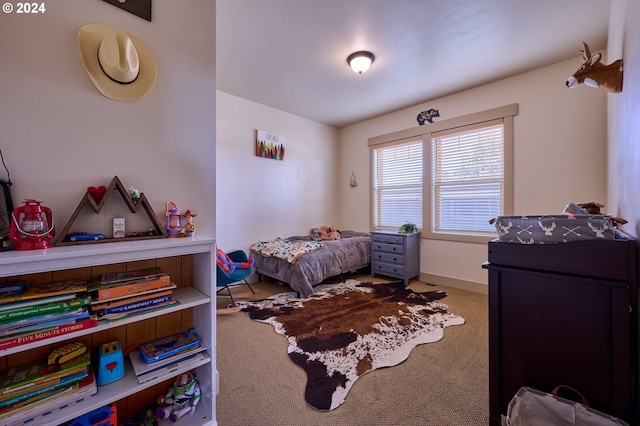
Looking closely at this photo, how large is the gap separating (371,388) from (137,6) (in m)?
2.52

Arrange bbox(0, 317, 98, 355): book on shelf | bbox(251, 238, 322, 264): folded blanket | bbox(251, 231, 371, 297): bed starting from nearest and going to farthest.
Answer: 1. bbox(0, 317, 98, 355): book on shelf
2. bbox(251, 231, 371, 297): bed
3. bbox(251, 238, 322, 264): folded blanket

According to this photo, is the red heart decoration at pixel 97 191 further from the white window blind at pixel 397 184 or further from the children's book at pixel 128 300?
the white window blind at pixel 397 184

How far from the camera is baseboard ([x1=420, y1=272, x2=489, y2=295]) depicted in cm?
334

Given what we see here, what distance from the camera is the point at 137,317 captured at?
3.62 ft

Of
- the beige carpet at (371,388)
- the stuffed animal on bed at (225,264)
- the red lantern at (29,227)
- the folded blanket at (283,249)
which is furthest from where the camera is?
the folded blanket at (283,249)

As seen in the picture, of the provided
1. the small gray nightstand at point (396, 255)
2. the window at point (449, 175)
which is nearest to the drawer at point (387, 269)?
the small gray nightstand at point (396, 255)

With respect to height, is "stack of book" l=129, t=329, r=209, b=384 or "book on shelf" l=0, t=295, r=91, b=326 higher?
"book on shelf" l=0, t=295, r=91, b=326

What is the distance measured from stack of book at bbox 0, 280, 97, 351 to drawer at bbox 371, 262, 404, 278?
3404 mm

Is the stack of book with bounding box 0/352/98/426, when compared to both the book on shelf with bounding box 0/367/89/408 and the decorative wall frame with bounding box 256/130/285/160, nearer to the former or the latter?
the book on shelf with bounding box 0/367/89/408

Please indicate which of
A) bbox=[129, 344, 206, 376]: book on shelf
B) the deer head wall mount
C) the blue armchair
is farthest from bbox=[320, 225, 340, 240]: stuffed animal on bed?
the deer head wall mount

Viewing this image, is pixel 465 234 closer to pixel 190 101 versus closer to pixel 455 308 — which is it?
pixel 455 308

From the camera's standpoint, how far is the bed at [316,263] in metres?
3.17

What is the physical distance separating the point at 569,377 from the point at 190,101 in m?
2.28

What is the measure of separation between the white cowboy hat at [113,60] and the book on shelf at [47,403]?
1.28 metres
